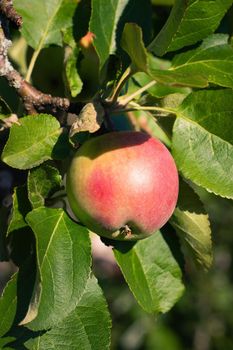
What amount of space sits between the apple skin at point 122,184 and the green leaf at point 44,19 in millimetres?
348

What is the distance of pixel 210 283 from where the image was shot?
3129mm

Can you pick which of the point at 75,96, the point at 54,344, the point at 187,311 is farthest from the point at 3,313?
the point at 187,311

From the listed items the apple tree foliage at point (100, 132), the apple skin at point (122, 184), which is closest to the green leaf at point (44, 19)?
the apple tree foliage at point (100, 132)

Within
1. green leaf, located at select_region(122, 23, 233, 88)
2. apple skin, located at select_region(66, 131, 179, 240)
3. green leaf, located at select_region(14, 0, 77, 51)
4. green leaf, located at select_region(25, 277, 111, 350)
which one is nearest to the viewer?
green leaf, located at select_region(122, 23, 233, 88)

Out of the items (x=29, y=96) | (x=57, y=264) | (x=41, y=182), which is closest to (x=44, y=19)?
(x=29, y=96)

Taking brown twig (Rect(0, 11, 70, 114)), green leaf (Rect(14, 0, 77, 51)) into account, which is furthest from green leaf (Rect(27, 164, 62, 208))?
green leaf (Rect(14, 0, 77, 51))

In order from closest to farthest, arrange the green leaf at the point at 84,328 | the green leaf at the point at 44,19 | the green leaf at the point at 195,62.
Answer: the green leaf at the point at 195,62, the green leaf at the point at 84,328, the green leaf at the point at 44,19

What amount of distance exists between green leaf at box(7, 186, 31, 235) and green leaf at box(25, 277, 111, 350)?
161mm

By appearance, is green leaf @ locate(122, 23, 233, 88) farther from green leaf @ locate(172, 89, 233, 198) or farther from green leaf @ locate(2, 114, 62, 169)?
green leaf @ locate(2, 114, 62, 169)

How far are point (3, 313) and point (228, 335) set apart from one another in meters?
2.25

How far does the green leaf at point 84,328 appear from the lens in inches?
42.2

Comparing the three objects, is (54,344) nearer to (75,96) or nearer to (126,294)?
(75,96)

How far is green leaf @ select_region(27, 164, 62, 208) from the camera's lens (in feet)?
3.27

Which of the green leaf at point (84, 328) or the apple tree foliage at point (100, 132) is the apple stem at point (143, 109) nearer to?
the apple tree foliage at point (100, 132)
